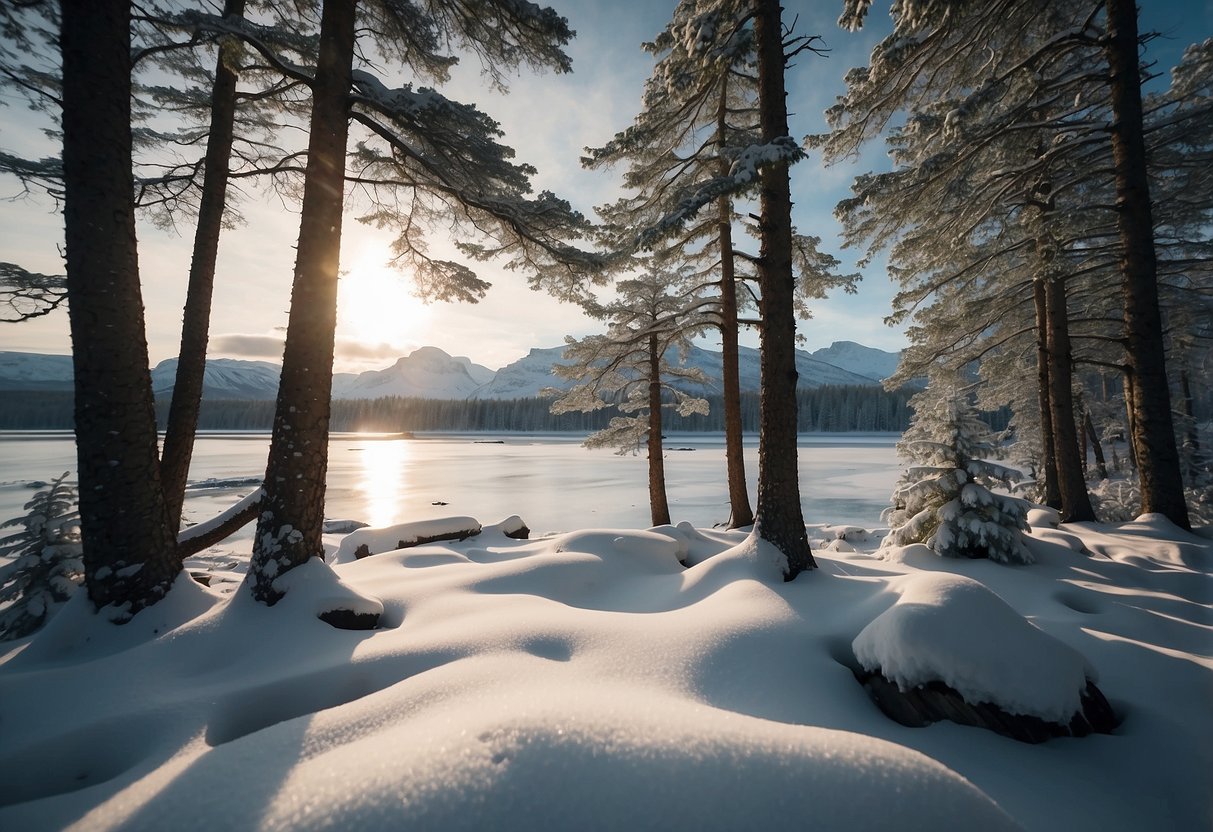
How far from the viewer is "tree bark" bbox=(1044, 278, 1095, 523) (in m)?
8.83

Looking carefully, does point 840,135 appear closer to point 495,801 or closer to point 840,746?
point 840,746

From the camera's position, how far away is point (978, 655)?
2795 mm

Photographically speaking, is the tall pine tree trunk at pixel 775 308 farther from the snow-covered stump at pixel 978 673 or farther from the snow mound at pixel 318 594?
the snow mound at pixel 318 594

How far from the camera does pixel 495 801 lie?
1.53m

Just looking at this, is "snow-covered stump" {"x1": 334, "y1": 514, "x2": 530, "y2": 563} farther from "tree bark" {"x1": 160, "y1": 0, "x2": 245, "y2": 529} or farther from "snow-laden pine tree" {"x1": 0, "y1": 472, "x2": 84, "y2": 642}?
"snow-laden pine tree" {"x1": 0, "y1": 472, "x2": 84, "y2": 642}

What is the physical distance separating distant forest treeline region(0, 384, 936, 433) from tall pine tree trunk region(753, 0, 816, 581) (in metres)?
80.9

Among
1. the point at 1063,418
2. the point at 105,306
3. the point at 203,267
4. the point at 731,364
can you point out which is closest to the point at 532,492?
the point at 731,364

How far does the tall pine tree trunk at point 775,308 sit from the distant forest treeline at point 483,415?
265 ft

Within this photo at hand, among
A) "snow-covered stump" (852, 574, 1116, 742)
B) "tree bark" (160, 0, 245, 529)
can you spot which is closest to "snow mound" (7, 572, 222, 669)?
"tree bark" (160, 0, 245, 529)

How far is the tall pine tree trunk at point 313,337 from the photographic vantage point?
4285mm

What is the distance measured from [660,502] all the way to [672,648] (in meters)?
9.04

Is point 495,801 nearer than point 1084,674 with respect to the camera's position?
Yes

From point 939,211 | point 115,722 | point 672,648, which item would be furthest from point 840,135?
point 115,722

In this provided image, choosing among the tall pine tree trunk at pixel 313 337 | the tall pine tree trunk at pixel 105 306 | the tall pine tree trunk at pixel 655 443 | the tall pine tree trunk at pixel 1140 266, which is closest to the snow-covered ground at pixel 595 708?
the tall pine tree trunk at pixel 105 306
